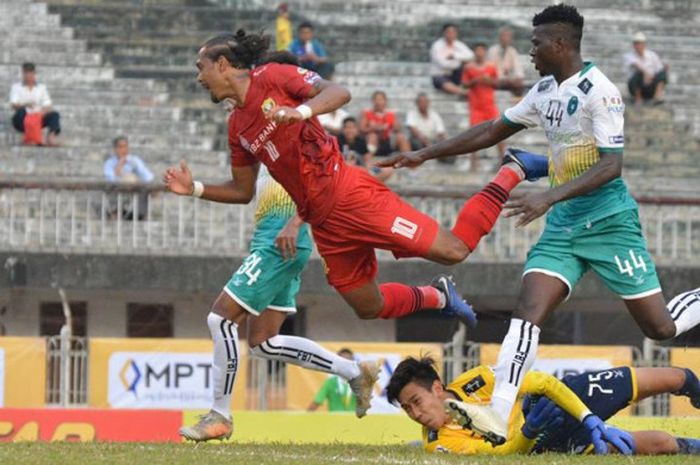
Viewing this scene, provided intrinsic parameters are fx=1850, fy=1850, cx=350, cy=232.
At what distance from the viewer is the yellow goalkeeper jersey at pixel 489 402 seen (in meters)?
11.6

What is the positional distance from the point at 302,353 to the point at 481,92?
13865mm

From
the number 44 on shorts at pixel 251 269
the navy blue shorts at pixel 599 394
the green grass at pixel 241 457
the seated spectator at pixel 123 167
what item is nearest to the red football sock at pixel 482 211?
the navy blue shorts at pixel 599 394

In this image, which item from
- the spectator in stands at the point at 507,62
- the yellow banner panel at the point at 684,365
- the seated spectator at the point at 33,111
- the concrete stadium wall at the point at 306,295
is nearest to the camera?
the yellow banner panel at the point at 684,365

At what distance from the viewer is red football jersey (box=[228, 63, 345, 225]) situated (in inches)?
472

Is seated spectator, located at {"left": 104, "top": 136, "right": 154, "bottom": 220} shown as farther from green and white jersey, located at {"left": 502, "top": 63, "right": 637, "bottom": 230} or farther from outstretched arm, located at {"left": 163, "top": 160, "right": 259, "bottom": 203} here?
green and white jersey, located at {"left": 502, "top": 63, "right": 637, "bottom": 230}

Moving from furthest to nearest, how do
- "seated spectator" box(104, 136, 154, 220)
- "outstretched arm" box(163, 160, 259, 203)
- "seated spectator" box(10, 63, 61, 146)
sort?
"seated spectator" box(10, 63, 61, 146) → "seated spectator" box(104, 136, 154, 220) → "outstretched arm" box(163, 160, 259, 203)

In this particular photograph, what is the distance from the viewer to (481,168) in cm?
2723

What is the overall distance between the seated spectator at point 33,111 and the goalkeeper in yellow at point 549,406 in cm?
1541

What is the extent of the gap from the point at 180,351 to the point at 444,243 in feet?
36.2

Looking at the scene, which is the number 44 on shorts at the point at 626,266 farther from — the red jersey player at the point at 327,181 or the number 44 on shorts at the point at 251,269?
the number 44 on shorts at the point at 251,269

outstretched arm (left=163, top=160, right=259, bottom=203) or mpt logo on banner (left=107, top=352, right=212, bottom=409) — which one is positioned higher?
outstretched arm (left=163, top=160, right=259, bottom=203)

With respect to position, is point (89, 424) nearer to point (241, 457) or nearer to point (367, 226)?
point (367, 226)

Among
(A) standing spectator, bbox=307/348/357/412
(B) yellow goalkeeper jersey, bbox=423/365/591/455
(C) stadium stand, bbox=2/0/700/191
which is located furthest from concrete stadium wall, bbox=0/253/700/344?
(B) yellow goalkeeper jersey, bbox=423/365/591/455

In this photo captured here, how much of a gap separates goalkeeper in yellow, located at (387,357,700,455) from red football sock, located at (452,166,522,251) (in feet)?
3.06
